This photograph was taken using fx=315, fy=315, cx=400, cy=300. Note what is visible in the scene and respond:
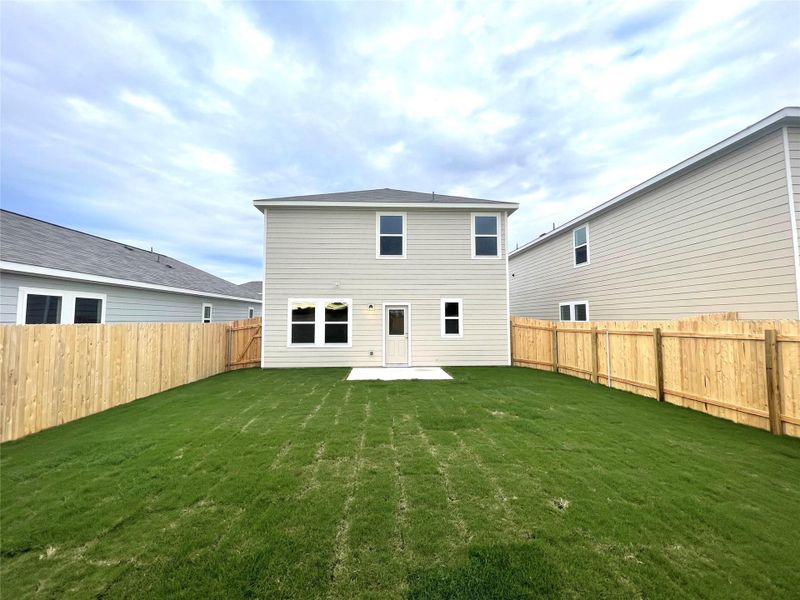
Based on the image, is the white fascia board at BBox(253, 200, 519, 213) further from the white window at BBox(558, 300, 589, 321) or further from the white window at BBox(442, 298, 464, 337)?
the white window at BBox(558, 300, 589, 321)

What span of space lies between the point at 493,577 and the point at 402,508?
0.96 meters

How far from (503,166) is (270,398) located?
18988mm

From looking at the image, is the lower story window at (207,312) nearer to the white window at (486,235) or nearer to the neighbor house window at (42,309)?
the neighbor house window at (42,309)

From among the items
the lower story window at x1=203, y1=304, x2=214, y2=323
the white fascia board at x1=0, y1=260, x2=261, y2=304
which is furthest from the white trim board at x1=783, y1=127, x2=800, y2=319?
the lower story window at x1=203, y1=304, x2=214, y2=323

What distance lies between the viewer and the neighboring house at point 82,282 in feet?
24.0

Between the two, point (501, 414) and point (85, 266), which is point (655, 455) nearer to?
point (501, 414)

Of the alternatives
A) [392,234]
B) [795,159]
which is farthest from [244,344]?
[795,159]

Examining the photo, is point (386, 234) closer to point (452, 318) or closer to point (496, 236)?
point (452, 318)

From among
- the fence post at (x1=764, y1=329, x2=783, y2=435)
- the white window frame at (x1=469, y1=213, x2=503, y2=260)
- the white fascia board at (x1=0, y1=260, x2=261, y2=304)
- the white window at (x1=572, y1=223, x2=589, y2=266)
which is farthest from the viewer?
the white window at (x1=572, y1=223, x2=589, y2=266)

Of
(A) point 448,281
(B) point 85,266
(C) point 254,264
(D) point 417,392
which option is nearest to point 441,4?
(A) point 448,281

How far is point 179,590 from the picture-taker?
1916 mm

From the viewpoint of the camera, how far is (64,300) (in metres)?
8.34

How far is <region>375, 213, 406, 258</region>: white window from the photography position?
11023 millimetres

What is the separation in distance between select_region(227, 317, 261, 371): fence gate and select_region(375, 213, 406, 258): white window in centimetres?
526
